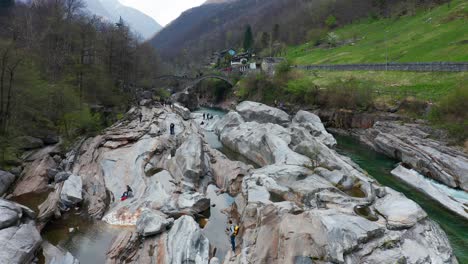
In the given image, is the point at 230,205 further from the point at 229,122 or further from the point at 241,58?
the point at 241,58

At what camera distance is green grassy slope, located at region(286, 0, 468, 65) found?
60697 millimetres

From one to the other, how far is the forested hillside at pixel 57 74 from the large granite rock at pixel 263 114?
24034 millimetres

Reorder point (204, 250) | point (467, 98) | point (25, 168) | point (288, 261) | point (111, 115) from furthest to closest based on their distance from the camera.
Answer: point (111, 115) < point (467, 98) < point (25, 168) < point (204, 250) < point (288, 261)

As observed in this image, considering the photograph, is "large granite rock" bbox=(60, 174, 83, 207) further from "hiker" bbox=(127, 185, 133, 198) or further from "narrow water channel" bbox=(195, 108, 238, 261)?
"narrow water channel" bbox=(195, 108, 238, 261)

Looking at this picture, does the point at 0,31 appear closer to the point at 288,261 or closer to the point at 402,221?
the point at 288,261

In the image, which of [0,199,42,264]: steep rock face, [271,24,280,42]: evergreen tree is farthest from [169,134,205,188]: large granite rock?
[271,24,280,42]: evergreen tree

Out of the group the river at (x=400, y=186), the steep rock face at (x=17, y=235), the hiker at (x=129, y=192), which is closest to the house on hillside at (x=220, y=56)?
the river at (x=400, y=186)

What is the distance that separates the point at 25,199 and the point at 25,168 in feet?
16.8

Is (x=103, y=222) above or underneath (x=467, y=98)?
underneath

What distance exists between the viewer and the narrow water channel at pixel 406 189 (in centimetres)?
2122

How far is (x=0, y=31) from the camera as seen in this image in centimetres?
5322

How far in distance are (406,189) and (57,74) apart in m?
48.2

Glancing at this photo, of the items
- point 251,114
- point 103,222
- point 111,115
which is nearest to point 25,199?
point 103,222

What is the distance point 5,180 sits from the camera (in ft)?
86.7
